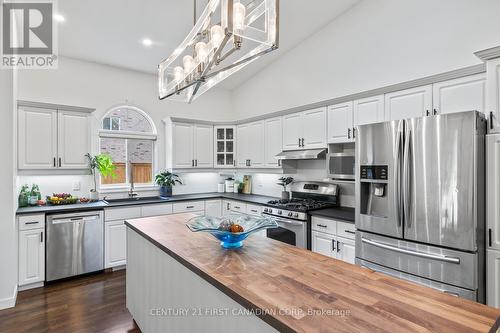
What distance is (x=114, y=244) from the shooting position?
3.98 meters

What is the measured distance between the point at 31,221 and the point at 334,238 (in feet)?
12.1

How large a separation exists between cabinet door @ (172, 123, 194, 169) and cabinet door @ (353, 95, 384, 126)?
2958 mm

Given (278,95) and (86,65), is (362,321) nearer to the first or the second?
(278,95)

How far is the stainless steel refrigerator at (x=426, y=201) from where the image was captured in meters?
2.13

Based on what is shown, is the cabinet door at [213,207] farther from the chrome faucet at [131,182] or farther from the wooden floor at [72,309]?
the wooden floor at [72,309]

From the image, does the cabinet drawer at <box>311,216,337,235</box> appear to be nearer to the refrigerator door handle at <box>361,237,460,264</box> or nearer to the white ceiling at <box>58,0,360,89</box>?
the refrigerator door handle at <box>361,237,460,264</box>

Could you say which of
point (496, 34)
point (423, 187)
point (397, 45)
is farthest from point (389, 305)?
point (397, 45)

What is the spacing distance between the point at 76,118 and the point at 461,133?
15.2 feet

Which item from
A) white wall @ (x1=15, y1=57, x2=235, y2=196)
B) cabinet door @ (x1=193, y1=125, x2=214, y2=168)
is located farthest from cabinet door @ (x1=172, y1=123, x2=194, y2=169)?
white wall @ (x1=15, y1=57, x2=235, y2=196)

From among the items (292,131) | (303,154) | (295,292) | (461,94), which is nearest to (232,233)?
(295,292)

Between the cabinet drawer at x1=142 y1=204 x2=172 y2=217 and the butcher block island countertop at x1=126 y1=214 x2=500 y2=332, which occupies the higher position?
the butcher block island countertop at x1=126 y1=214 x2=500 y2=332

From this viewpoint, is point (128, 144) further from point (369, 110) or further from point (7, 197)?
point (369, 110)

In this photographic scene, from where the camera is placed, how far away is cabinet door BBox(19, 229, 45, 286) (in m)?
3.30

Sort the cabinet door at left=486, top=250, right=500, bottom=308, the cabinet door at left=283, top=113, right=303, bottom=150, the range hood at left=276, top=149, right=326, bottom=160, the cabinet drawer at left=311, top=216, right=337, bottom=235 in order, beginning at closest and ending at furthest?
the cabinet door at left=486, top=250, right=500, bottom=308 → the cabinet drawer at left=311, top=216, right=337, bottom=235 → the range hood at left=276, top=149, right=326, bottom=160 → the cabinet door at left=283, top=113, right=303, bottom=150
